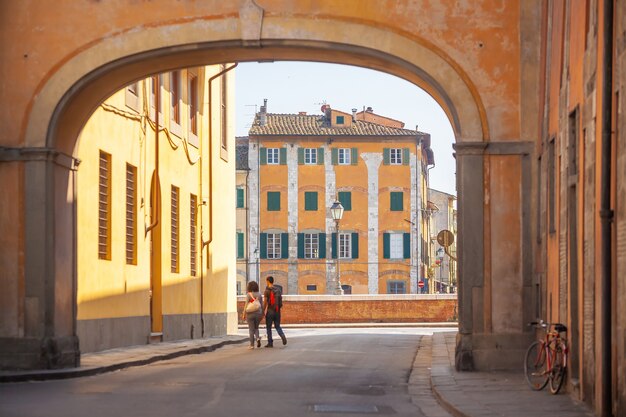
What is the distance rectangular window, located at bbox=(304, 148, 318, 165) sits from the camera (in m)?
83.2

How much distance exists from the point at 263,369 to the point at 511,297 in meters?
3.77

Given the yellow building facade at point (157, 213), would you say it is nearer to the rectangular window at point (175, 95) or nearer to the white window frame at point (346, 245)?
the rectangular window at point (175, 95)

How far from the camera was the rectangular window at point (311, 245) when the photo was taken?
82500 mm

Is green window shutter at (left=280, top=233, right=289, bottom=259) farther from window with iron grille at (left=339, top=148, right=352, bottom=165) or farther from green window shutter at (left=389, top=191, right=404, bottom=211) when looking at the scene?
green window shutter at (left=389, top=191, right=404, bottom=211)

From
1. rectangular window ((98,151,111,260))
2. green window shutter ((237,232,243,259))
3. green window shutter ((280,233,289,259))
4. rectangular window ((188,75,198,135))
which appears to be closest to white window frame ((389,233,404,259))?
green window shutter ((280,233,289,259))

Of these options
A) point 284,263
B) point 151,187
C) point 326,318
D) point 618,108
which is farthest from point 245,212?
point 618,108

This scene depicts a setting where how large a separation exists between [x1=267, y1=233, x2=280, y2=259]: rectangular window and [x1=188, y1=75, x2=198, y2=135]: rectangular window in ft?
161

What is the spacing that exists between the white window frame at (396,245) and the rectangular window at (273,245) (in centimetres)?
689

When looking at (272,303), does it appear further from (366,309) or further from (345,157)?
(345,157)

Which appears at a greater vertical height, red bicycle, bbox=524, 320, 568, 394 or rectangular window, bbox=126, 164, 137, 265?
Answer: rectangular window, bbox=126, 164, 137, 265

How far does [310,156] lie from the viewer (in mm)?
83500

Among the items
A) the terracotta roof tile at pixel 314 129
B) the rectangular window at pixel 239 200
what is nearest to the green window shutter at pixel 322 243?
the rectangular window at pixel 239 200

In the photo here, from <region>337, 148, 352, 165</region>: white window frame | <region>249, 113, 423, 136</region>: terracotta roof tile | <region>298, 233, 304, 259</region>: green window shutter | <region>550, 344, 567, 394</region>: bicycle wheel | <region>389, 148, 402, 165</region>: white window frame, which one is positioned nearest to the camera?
<region>550, 344, 567, 394</region>: bicycle wheel

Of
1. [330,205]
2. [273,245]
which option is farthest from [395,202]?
[273,245]
